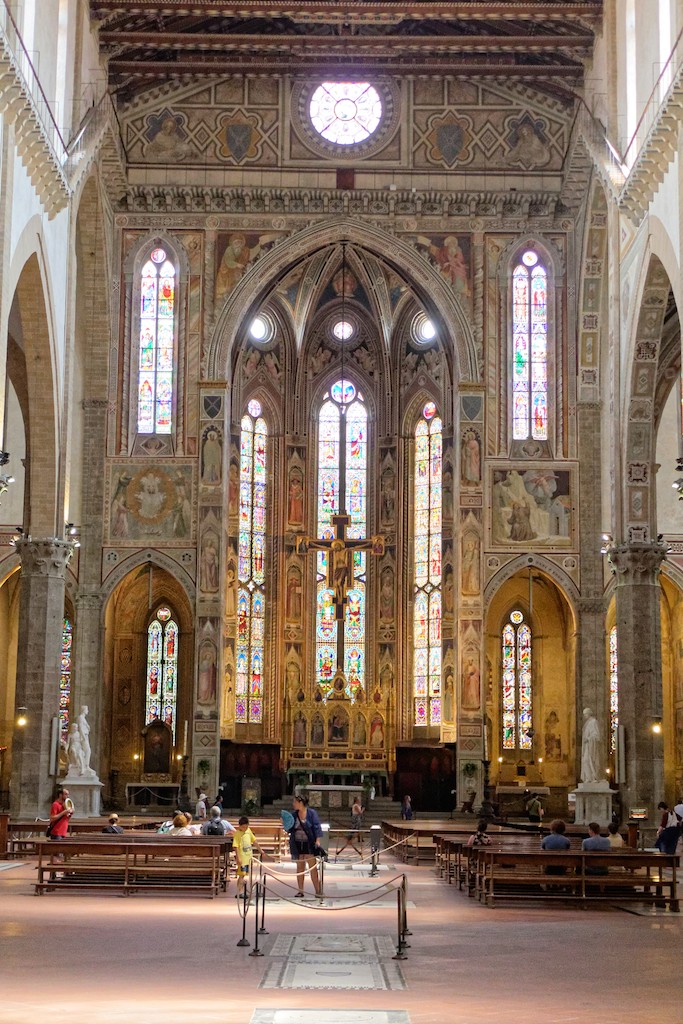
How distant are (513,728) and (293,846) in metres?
24.7

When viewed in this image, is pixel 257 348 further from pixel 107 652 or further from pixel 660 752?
pixel 660 752

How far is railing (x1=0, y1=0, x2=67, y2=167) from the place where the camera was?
23.6 m

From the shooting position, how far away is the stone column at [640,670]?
29.6m

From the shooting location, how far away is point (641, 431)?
1193 inches

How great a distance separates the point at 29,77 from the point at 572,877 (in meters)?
17.1

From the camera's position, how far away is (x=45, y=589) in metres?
30.7

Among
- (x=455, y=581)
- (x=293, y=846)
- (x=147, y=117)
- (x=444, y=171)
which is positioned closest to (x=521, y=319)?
(x=444, y=171)

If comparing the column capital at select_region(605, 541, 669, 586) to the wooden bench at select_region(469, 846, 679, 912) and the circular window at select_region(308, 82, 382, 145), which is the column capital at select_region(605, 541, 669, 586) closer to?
the wooden bench at select_region(469, 846, 679, 912)

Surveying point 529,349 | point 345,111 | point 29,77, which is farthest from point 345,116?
point 29,77

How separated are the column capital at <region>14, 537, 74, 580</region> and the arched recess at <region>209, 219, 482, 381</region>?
30.5 feet

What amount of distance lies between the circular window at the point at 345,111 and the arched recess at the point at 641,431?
12974 mm

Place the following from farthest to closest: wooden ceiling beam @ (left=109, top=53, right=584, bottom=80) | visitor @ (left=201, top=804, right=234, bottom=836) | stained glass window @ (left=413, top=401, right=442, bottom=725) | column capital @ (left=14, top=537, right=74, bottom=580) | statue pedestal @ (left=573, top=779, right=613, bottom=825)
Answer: stained glass window @ (left=413, top=401, right=442, bottom=725)
wooden ceiling beam @ (left=109, top=53, right=584, bottom=80)
statue pedestal @ (left=573, top=779, right=613, bottom=825)
column capital @ (left=14, top=537, right=74, bottom=580)
visitor @ (left=201, top=804, right=234, bottom=836)

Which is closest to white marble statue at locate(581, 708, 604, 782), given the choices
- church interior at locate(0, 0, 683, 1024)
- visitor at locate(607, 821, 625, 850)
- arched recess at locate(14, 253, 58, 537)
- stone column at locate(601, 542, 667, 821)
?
church interior at locate(0, 0, 683, 1024)

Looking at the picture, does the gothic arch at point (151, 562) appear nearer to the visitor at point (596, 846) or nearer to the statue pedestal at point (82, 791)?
the statue pedestal at point (82, 791)
